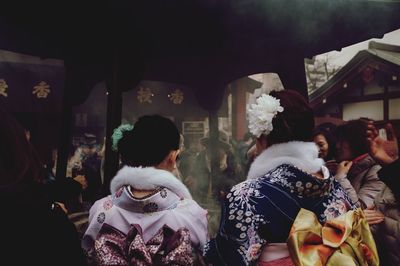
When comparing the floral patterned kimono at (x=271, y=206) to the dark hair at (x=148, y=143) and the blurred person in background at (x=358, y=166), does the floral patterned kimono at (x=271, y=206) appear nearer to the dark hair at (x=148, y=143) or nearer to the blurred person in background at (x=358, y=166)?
the dark hair at (x=148, y=143)

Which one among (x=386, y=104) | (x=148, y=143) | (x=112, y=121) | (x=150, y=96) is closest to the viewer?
(x=148, y=143)

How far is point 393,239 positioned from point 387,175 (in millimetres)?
482

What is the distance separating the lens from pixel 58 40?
18.6 feet

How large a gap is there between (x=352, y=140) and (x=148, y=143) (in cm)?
255

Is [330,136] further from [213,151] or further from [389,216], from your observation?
[213,151]

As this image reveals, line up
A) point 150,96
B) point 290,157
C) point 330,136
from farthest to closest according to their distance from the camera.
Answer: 1. point 150,96
2. point 330,136
3. point 290,157

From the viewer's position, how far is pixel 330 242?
202 centimetres

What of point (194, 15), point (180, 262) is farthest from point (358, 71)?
point (180, 262)

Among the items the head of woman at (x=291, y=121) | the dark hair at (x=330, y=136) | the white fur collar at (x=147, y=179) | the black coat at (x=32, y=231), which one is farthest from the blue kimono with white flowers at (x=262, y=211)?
the dark hair at (x=330, y=136)

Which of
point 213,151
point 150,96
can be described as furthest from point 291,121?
point 150,96

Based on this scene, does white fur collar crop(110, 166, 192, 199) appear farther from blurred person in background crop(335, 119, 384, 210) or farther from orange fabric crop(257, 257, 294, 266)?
blurred person in background crop(335, 119, 384, 210)

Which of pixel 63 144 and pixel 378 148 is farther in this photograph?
pixel 63 144

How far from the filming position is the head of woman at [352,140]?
394cm

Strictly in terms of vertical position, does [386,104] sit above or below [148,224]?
above
